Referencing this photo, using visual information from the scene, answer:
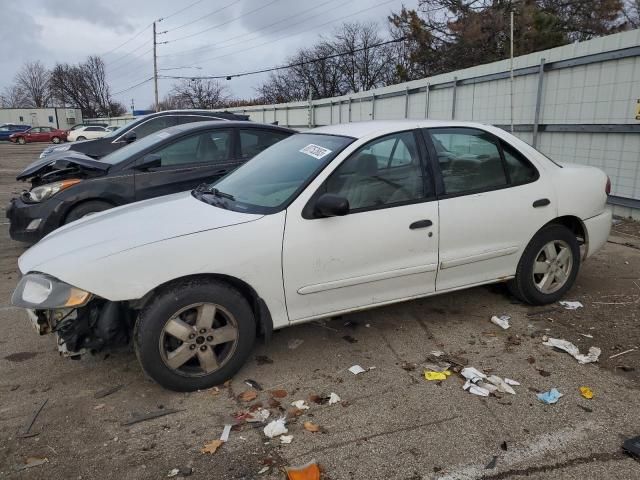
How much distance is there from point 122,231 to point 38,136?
4776 centimetres

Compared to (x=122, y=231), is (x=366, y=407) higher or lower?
lower

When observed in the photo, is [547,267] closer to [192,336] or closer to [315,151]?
[315,151]

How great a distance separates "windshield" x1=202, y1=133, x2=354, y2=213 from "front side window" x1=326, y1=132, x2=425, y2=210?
5.8 inches

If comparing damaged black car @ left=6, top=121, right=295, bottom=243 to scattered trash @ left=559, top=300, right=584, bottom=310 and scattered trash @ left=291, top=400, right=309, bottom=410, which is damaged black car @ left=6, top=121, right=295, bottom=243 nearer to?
scattered trash @ left=291, top=400, right=309, bottom=410

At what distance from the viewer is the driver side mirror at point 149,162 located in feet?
20.5

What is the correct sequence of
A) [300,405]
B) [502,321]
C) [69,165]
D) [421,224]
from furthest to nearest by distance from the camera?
1. [69,165]
2. [502,321]
3. [421,224]
4. [300,405]

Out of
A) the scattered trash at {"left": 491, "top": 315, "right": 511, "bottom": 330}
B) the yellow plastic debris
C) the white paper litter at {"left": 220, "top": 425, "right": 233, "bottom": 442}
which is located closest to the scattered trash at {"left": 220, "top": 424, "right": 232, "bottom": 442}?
the white paper litter at {"left": 220, "top": 425, "right": 233, "bottom": 442}

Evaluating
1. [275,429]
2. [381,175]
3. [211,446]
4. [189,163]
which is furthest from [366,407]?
[189,163]

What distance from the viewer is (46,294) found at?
9.66ft

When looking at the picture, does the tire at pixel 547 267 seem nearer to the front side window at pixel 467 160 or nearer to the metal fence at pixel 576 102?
the front side window at pixel 467 160

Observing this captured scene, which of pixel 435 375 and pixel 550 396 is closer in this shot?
pixel 550 396

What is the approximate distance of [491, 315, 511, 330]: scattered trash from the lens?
13.4 ft

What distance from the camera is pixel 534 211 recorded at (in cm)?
416

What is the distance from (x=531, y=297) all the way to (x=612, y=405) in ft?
4.86
